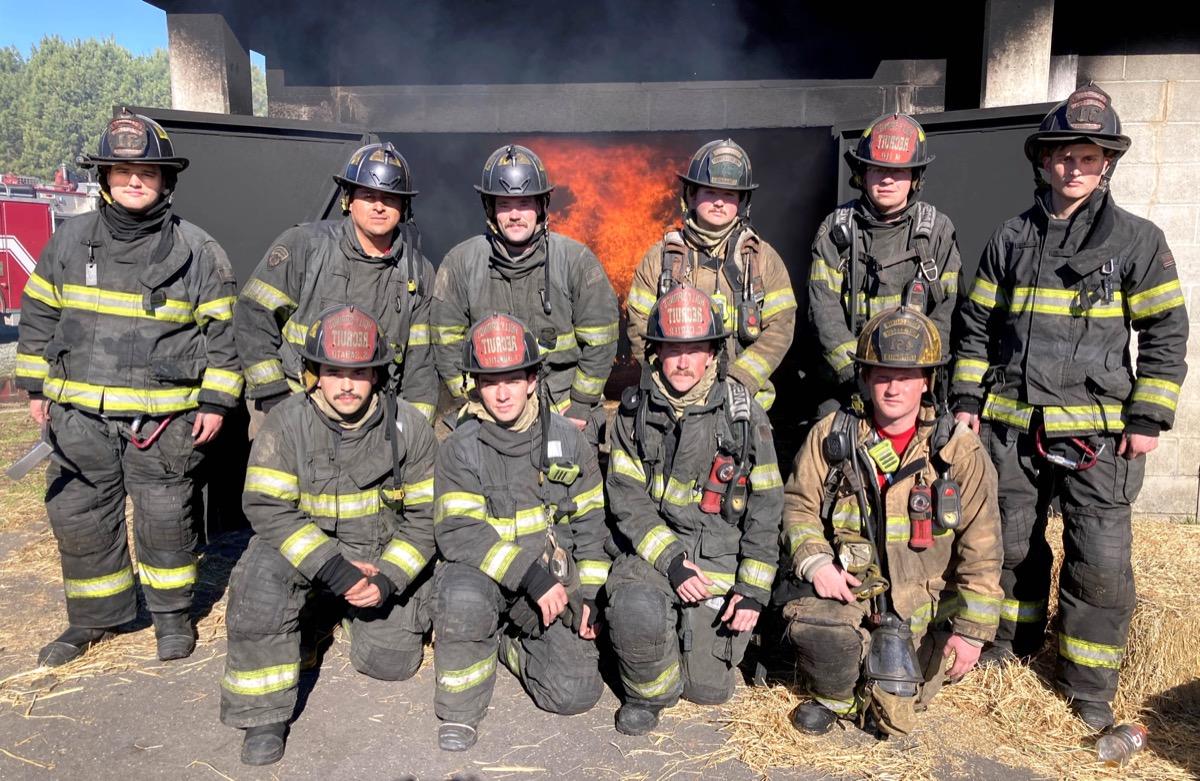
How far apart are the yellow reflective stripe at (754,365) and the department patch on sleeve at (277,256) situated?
251 cm

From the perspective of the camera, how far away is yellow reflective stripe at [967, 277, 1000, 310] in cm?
448

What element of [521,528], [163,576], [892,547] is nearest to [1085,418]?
[892,547]

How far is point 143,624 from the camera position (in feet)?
16.4

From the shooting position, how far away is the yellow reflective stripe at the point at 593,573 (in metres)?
4.17

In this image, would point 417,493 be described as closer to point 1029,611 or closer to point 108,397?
point 108,397

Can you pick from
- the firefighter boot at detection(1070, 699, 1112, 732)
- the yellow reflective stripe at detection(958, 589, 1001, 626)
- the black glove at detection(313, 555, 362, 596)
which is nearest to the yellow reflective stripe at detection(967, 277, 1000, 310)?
the yellow reflective stripe at detection(958, 589, 1001, 626)

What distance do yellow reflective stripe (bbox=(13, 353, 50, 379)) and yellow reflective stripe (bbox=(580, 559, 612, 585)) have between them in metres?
2.88

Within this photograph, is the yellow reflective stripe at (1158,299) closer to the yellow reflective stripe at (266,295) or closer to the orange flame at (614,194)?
the yellow reflective stripe at (266,295)

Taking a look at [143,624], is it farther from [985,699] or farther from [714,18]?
[714,18]

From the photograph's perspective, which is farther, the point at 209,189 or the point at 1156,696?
the point at 209,189

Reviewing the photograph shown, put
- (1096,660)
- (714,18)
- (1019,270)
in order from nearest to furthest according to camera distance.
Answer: (1096,660)
(1019,270)
(714,18)

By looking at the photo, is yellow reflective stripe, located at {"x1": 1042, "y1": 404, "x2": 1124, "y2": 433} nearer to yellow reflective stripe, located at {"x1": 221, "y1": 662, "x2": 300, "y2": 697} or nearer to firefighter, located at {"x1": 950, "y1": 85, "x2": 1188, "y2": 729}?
firefighter, located at {"x1": 950, "y1": 85, "x2": 1188, "y2": 729}

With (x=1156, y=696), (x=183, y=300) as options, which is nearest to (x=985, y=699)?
(x=1156, y=696)

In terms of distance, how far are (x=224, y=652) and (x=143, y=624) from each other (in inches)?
27.2
